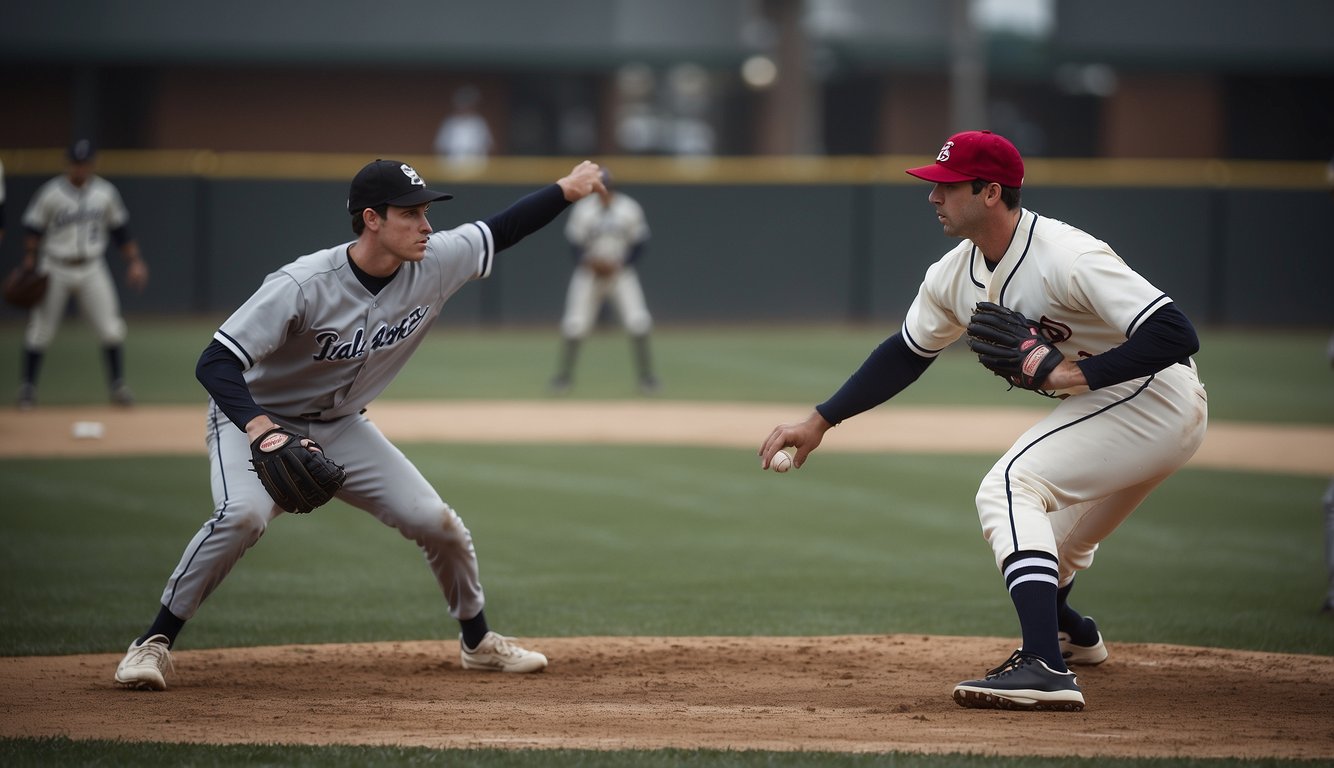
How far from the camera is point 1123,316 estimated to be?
453 cm

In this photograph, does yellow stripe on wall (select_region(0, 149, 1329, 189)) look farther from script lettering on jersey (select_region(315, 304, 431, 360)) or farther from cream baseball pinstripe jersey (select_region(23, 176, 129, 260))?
script lettering on jersey (select_region(315, 304, 431, 360))

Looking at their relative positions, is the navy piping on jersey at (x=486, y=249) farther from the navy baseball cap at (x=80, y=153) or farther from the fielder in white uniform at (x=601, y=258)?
the fielder in white uniform at (x=601, y=258)

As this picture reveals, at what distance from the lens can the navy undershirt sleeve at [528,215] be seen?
561 centimetres

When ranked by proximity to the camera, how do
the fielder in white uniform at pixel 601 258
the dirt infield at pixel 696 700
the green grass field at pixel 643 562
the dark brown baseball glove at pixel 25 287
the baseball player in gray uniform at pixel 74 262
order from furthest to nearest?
the fielder in white uniform at pixel 601 258, the baseball player in gray uniform at pixel 74 262, the dark brown baseball glove at pixel 25 287, the green grass field at pixel 643 562, the dirt infield at pixel 696 700

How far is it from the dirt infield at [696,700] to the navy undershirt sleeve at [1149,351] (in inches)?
39.9

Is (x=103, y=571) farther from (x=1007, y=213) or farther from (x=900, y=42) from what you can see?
(x=900, y=42)

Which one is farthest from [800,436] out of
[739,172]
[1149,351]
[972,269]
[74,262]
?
[739,172]

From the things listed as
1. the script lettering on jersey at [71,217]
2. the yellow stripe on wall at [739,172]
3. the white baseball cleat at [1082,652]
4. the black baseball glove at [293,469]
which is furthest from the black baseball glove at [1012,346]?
the yellow stripe on wall at [739,172]

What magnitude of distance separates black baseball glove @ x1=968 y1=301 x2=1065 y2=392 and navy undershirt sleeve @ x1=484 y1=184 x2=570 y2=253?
5.47ft

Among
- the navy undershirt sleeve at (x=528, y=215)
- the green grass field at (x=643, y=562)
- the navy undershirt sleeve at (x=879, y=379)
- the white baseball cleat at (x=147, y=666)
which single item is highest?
the navy undershirt sleeve at (x=528, y=215)

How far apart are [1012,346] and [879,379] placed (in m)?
0.68

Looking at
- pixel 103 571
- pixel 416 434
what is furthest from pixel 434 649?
pixel 416 434

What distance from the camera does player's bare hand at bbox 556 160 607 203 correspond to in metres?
5.60

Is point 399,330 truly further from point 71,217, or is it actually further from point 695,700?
point 71,217
